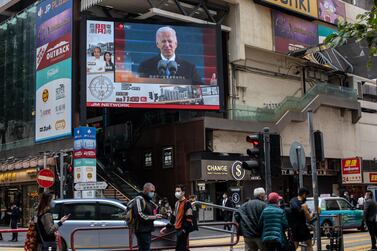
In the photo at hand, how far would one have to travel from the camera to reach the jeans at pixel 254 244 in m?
10.0

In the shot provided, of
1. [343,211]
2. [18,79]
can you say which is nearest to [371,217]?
[343,211]

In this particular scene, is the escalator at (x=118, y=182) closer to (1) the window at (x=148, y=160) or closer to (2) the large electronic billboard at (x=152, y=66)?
(1) the window at (x=148, y=160)

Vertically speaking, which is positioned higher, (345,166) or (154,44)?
(154,44)

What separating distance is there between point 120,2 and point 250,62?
10.1 metres

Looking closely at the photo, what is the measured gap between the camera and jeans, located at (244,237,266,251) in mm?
10023

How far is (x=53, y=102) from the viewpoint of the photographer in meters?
35.6

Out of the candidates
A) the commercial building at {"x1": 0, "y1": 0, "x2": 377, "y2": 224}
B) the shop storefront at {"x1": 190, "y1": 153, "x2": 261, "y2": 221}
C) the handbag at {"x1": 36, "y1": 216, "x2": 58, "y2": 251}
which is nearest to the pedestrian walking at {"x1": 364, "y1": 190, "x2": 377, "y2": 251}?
the handbag at {"x1": 36, "y1": 216, "x2": 58, "y2": 251}

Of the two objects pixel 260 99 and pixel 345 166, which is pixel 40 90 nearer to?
pixel 260 99

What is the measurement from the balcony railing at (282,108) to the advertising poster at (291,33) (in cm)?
385

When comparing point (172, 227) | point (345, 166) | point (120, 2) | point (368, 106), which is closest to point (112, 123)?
point (120, 2)

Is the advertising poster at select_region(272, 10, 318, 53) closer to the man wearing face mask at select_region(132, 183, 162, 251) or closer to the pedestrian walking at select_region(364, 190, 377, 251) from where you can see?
the pedestrian walking at select_region(364, 190, 377, 251)

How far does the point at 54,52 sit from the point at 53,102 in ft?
10.8

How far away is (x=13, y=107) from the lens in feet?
134

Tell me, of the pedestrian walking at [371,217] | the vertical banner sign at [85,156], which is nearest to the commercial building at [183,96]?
the vertical banner sign at [85,156]
